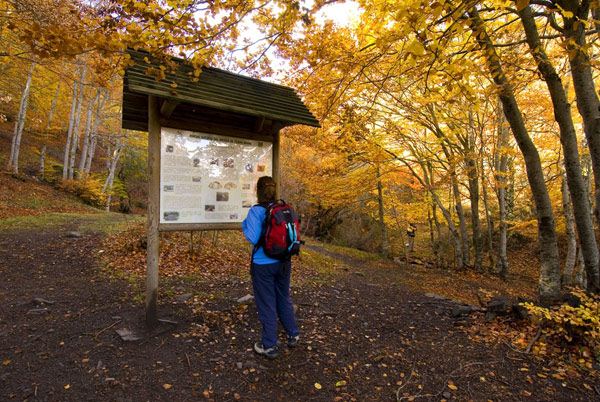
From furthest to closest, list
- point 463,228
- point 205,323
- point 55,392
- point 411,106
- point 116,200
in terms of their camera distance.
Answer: point 116,200, point 463,228, point 411,106, point 205,323, point 55,392

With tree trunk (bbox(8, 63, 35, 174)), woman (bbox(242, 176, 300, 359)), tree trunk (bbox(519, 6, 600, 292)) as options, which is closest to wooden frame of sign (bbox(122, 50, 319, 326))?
woman (bbox(242, 176, 300, 359))

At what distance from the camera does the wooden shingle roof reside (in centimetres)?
361

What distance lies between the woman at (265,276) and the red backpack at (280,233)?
0.22 feet

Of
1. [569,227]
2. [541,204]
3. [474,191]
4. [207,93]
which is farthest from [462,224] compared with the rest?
[207,93]

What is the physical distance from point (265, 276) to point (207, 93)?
2330 mm

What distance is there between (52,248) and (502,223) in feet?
46.0

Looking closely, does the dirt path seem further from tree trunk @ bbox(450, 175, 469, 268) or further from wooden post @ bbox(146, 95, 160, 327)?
tree trunk @ bbox(450, 175, 469, 268)

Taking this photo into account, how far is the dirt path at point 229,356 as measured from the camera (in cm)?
308

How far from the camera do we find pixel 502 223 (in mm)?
11664

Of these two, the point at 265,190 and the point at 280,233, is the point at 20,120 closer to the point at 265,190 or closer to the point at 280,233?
the point at 265,190

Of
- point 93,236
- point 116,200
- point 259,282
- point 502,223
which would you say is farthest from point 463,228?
point 116,200

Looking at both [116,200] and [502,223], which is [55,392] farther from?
[116,200]

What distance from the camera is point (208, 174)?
434 centimetres

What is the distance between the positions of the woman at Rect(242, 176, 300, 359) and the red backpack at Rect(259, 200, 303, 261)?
68 millimetres
